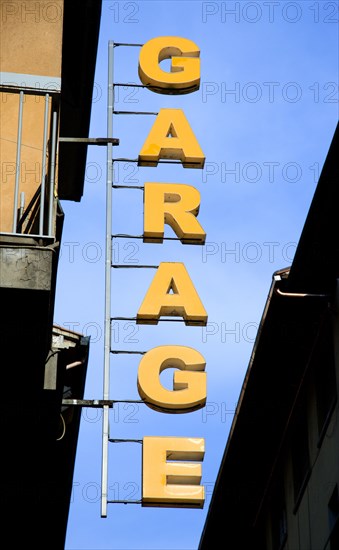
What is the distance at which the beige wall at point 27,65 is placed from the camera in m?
11.5

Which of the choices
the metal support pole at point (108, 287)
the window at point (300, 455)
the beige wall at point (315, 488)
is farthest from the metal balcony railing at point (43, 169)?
the window at point (300, 455)

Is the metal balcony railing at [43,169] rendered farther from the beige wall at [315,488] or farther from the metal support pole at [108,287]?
the beige wall at [315,488]

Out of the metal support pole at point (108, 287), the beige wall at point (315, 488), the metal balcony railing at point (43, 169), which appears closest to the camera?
the metal balcony railing at point (43, 169)

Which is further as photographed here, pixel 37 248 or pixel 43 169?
pixel 43 169

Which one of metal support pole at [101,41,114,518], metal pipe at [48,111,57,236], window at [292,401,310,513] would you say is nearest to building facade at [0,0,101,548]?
metal pipe at [48,111,57,236]

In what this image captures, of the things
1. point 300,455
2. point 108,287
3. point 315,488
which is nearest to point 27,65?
point 108,287

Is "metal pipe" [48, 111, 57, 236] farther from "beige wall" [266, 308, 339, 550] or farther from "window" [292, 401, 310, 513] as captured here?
"window" [292, 401, 310, 513]

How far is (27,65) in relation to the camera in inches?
471

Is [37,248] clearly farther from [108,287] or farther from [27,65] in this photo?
[108,287]

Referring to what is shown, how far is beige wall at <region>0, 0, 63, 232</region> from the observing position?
1147cm

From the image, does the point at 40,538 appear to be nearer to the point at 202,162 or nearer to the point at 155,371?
the point at 155,371

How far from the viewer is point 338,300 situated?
49.9 ft

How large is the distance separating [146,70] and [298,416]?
18.4 feet

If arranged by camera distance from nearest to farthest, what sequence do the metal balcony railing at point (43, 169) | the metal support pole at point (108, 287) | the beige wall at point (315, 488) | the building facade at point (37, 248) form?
the building facade at point (37, 248), the metal balcony railing at point (43, 169), the metal support pole at point (108, 287), the beige wall at point (315, 488)
